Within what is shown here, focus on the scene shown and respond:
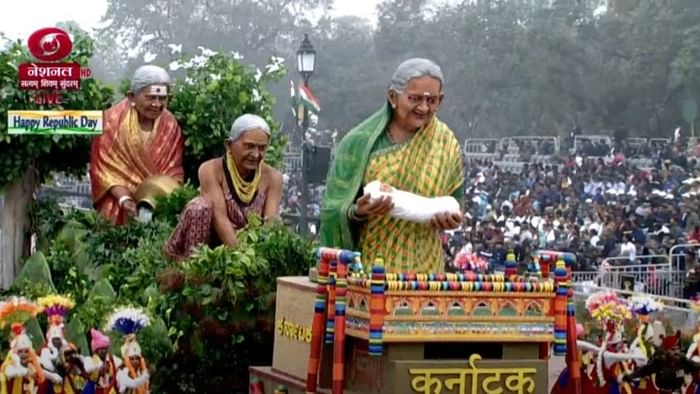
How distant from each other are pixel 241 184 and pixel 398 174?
2.63 meters

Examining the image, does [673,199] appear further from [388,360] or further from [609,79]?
[388,360]

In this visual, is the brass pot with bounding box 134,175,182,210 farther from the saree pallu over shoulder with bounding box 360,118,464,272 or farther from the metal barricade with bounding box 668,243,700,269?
the metal barricade with bounding box 668,243,700,269

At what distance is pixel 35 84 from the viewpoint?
14.9 meters

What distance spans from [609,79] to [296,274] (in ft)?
70.8

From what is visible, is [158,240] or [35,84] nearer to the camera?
[158,240]

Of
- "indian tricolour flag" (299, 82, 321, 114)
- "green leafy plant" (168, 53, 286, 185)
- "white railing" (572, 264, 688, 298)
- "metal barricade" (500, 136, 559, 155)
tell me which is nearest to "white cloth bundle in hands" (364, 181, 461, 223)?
"green leafy plant" (168, 53, 286, 185)

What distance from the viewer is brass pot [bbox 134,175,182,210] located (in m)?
14.1

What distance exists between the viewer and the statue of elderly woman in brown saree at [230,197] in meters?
11.4

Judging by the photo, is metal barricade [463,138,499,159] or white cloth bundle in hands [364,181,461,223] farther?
metal barricade [463,138,499,159]

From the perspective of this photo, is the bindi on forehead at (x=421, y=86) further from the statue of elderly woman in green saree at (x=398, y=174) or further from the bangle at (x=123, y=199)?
the bangle at (x=123, y=199)

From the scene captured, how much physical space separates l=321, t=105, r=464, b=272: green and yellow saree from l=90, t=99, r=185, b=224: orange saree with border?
5526 mm

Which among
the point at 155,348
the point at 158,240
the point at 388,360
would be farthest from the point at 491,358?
the point at 158,240

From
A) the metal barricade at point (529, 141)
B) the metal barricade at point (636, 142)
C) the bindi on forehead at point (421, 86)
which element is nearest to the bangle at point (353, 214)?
the bindi on forehead at point (421, 86)

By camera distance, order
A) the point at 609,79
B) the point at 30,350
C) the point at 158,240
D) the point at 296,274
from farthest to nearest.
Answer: the point at 609,79
the point at 158,240
the point at 296,274
the point at 30,350
